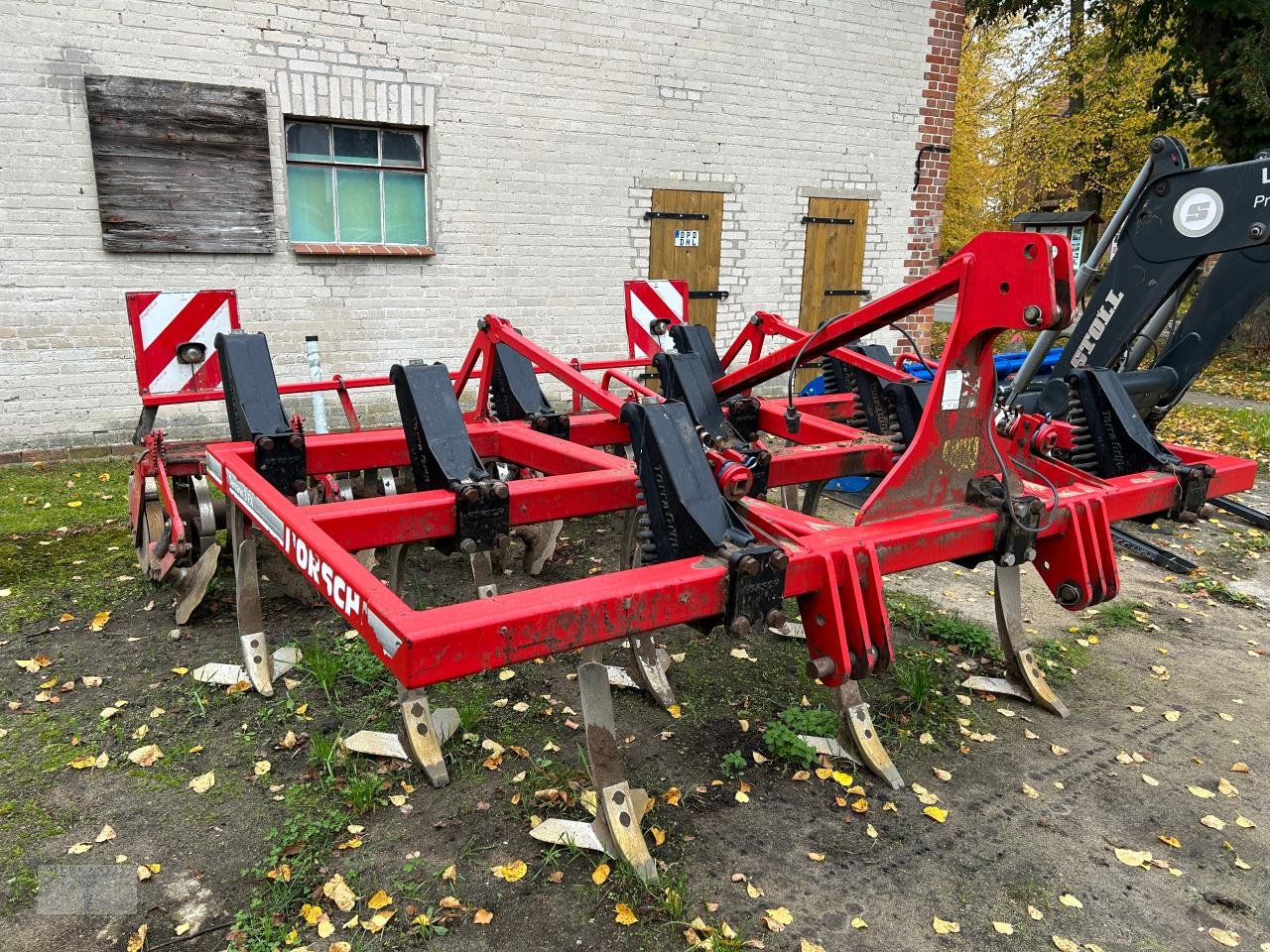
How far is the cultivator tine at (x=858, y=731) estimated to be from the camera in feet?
9.93

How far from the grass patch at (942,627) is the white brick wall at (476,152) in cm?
470

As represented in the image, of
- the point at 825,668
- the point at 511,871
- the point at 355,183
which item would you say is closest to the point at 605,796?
the point at 511,871

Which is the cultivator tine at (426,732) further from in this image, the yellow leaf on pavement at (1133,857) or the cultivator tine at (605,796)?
the yellow leaf on pavement at (1133,857)

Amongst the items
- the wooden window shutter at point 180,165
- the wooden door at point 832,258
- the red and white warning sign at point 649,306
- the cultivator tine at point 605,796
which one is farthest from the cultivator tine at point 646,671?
the wooden door at point 832,258

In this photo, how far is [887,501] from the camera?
2.72 metres

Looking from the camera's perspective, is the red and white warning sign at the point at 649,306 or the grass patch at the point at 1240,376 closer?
the red and white warning sign at the point at 649,306

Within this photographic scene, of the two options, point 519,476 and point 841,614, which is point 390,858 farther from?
point 519,476

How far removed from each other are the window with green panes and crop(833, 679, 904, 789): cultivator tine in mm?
5790

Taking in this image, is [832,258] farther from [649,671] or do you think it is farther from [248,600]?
[248,600]

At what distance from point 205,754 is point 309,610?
3.95 feet

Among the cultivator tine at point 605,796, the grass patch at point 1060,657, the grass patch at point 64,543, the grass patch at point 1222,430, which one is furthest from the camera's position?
the grass patch at point 1222,430

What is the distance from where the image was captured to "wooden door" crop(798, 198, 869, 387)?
30.4 feet

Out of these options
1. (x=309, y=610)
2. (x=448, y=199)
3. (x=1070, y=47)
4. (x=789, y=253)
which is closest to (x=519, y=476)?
(x=309, y=610)

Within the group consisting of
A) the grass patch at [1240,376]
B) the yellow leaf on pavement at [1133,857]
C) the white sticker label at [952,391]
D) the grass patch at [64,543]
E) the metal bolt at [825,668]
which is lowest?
the yellow leaf on pavement at [1133,857]
